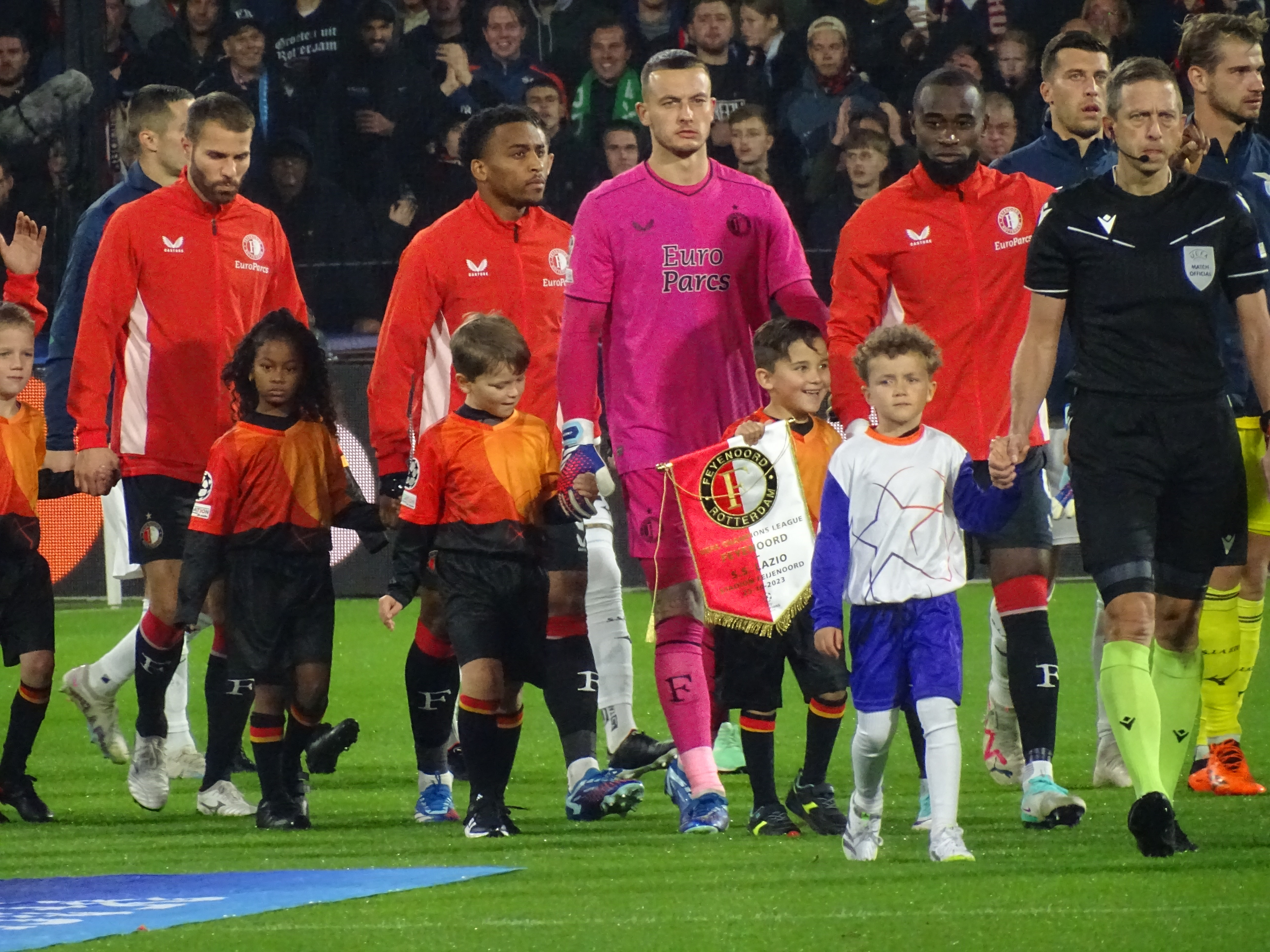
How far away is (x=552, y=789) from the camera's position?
6617mm

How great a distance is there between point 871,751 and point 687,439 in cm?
120

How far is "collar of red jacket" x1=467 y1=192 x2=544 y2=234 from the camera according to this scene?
6.41 meters

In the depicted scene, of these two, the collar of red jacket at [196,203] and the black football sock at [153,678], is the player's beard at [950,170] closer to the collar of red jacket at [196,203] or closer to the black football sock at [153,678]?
the collar of red jacket at [196,203]

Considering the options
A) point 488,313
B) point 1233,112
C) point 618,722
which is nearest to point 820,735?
point 618,722

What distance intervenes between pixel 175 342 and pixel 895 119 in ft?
26.9

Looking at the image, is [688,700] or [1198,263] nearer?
[1198,263]

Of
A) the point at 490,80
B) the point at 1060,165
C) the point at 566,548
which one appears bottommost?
the point at 566,548

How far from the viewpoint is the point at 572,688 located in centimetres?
588

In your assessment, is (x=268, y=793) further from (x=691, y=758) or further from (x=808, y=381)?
(x=808, y=381)

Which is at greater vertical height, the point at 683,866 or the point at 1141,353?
the point at 1141,353

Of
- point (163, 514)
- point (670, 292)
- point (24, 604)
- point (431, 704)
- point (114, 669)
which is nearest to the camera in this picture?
point (670, 292)

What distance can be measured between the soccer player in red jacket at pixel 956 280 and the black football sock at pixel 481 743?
3.99 ft

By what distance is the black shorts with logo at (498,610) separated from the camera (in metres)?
5.61

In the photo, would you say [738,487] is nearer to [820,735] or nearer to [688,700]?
[688,700]
